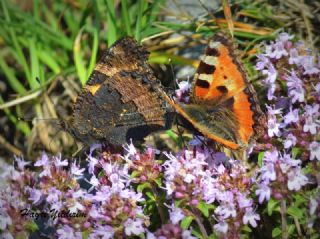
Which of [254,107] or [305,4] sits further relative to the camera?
[305,4]

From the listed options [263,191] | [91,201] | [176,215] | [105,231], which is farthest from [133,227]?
[263,191]

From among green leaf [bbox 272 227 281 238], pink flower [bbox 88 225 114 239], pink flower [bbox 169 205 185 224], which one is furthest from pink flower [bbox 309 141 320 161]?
pink flower [bbox 88 225 114 239]

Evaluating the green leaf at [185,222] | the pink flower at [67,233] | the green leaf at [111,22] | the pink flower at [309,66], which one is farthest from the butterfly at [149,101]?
Result: the green leaf at [111,22]

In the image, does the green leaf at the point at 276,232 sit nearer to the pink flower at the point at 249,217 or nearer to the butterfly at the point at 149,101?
the pink flower at the point at 249,217

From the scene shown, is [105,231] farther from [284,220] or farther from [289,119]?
[289,119]

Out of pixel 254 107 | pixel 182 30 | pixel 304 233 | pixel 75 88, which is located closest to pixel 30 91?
pixel 75 88

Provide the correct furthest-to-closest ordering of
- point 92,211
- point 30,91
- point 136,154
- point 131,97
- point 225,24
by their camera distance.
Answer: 1. point 30,91
2. point 225,24
3. point 131,97
4. point 136,154
5. point 92,211

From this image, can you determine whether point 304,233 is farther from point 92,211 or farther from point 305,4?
point 305,4

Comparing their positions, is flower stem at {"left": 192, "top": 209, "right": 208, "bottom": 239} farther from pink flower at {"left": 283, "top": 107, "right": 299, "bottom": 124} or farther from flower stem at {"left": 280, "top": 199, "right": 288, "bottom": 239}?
pink flower at {"left": 283, "top": 107, "right": 299, "bottom": 124}
